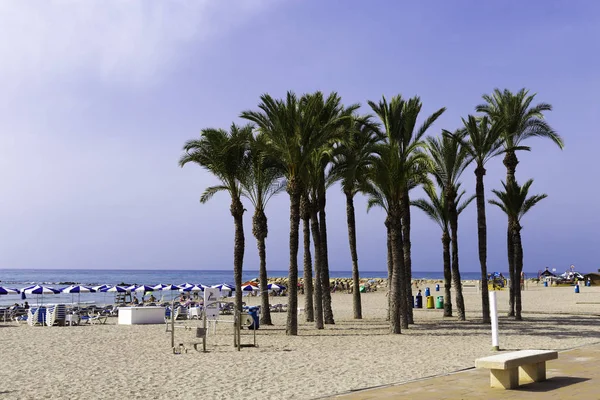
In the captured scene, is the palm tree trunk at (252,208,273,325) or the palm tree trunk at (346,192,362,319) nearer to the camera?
the palm tree trunk at (252,208,273,325)

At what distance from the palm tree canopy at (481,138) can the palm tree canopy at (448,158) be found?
34 centimetres

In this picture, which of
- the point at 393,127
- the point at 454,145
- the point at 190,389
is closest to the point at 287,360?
the point at 190,389

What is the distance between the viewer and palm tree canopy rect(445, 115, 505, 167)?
24.2 m

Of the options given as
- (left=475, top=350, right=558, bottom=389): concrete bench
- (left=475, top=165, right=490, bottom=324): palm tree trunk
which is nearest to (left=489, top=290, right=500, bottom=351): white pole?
(left=475, top=350, right=558, bottom=389): concrete bench

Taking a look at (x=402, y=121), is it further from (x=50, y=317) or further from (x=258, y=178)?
(x=50, y=317)

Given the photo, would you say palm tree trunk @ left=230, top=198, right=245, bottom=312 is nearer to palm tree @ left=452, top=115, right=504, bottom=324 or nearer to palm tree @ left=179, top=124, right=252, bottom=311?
palm tree @ left=179, top=124, right=252, bottom=311

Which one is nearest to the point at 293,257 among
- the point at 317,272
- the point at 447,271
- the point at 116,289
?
the point at 317,272

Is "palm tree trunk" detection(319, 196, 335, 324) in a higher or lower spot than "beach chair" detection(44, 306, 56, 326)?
higher

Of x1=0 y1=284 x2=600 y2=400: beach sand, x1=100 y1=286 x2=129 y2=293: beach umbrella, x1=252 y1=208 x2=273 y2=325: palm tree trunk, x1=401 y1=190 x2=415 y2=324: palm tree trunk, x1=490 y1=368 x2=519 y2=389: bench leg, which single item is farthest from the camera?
x1=100 y1=286 x2=129 y2=293: beach umbrella

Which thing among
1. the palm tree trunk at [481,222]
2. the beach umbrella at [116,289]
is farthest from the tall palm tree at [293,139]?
the beach umbrella at [116,289]

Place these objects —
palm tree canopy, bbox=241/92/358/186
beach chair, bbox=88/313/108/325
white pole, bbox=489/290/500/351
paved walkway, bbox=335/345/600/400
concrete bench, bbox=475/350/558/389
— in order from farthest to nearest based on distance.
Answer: beach chair, bbox=88/313/108/325, palm tree canopy, bbox=241/92/358/186, white pole, bbox=489/290/500/351, concrete bench, bbox=475/350/558/389, paved walkway, bbox=335/345/600/400

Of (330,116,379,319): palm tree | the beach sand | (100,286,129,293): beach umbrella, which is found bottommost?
the beach sand

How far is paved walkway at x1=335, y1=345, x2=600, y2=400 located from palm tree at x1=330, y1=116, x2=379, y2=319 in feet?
33.4

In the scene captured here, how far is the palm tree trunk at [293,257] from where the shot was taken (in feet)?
67.1
